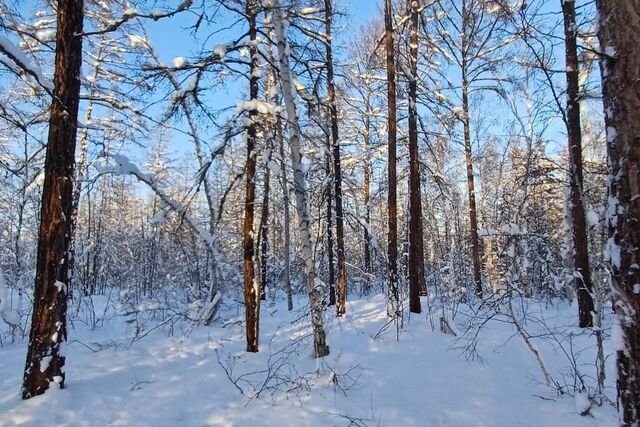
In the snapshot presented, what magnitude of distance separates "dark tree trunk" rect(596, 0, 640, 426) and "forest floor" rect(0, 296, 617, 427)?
1.75 meters

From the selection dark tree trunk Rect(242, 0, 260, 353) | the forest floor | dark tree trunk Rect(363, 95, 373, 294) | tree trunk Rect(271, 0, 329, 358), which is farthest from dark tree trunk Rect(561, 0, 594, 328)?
dark tree trunk Rect(363, 95, 373, 294)

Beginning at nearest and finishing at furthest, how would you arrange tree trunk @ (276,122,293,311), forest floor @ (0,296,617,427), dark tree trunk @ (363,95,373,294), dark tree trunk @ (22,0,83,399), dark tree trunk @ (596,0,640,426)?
dark tree trunk @ (596,0,640,426) → forest floor @ (0,296,617,427) → dark tree trunk @ (22,0,83,399) → tree trunk @ (276,122,293,311) → dark tree trunk @ (363,95,373,294)

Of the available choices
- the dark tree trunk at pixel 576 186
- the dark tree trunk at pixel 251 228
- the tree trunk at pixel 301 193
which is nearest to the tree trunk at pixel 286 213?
the tree trunk at pixel 301 193

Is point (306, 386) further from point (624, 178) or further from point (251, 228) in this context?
point (624, 178)

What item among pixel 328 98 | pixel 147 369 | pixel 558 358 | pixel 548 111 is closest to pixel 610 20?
pixel 548 111

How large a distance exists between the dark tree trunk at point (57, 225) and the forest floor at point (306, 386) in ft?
1.03

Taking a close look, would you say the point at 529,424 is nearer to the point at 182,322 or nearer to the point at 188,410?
the point at 188,410

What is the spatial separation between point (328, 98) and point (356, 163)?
205 inches

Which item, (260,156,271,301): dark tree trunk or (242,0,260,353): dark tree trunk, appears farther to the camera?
(260,156,271,301): dark tree trunk

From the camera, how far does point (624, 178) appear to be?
257 cm

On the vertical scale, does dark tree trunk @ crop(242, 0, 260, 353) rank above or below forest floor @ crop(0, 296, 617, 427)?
above

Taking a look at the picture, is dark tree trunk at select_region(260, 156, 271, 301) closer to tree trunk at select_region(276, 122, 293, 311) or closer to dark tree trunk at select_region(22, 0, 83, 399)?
tree trunk at select_region(276, 122, 293, 311)

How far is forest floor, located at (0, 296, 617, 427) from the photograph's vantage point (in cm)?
414

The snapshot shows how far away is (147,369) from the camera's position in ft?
19.9
